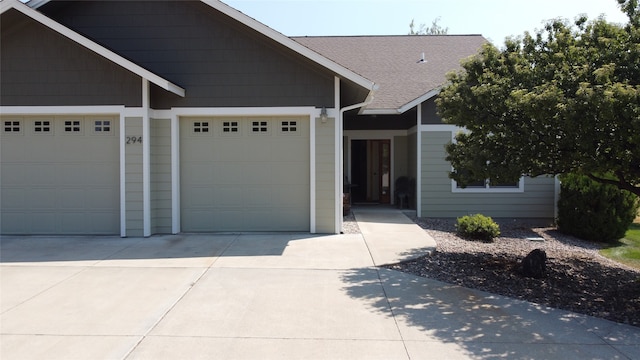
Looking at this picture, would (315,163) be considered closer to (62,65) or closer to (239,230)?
(239,230)

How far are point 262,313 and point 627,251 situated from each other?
858cm

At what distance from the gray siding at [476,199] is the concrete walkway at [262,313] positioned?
4.84m

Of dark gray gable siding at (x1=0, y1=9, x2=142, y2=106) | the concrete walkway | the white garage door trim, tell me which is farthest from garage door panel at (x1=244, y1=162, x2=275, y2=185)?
dark gray gable siding at (x1=0, y1=9, x2=142, y2=106)

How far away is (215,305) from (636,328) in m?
4.46

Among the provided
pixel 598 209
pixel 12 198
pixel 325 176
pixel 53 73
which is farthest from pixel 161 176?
pixel 598 209

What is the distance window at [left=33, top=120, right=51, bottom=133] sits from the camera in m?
9.08

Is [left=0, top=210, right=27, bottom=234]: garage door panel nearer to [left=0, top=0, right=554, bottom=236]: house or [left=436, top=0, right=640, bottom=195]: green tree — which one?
[left=0, top=0, right=554, bottom=236]: house

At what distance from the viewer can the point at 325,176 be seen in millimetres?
9227

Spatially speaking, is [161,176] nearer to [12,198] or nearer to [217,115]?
[217,115]

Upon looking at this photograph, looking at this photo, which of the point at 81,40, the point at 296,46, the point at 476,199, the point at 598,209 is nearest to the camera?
the point at 81,40

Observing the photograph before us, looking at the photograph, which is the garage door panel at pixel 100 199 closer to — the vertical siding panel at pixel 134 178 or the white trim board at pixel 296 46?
the vertical siding panel at pixel 134 178

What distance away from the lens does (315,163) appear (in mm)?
9219

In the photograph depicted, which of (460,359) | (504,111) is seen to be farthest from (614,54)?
(460,359)

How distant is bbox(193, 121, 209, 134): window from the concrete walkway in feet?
9.38
